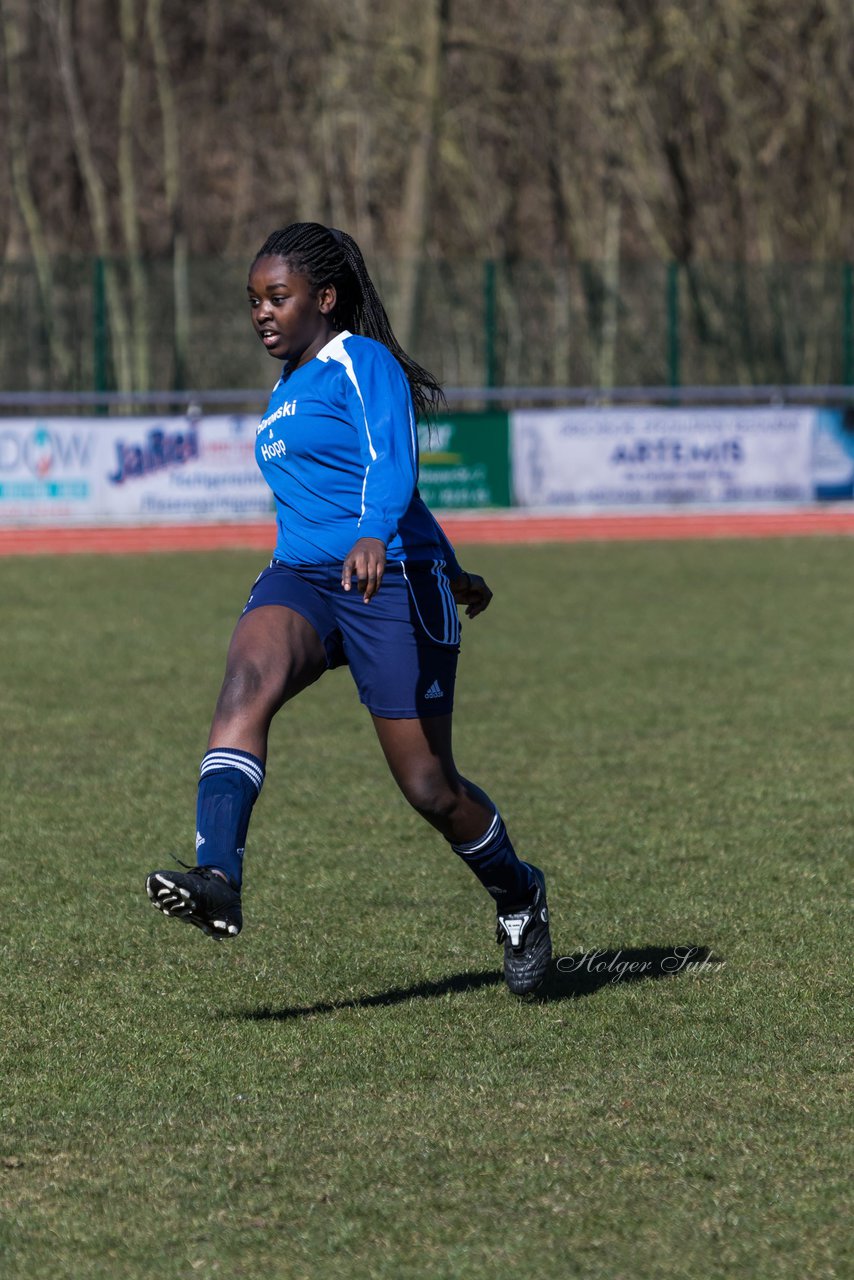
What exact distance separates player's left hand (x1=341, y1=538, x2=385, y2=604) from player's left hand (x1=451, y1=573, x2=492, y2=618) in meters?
0.64

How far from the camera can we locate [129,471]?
21.0 m

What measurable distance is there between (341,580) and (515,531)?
53.1 ft

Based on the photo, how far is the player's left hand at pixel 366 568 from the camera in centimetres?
458

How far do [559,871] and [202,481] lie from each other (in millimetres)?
14926

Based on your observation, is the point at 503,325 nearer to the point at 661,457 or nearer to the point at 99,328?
the point at 661,457

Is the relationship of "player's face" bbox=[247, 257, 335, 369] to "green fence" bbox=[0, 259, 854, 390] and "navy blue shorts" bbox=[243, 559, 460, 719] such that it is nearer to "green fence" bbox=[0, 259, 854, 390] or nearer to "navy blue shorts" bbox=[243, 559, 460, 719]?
"navy blue shorts" bbox=[243, 559, 460, 719]

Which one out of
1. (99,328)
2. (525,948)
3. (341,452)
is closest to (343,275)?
(341,452)

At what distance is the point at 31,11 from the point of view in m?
36.2

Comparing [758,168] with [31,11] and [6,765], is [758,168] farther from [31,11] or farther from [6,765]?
[6,765]

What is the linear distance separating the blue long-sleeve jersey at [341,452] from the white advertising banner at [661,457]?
16883 mm

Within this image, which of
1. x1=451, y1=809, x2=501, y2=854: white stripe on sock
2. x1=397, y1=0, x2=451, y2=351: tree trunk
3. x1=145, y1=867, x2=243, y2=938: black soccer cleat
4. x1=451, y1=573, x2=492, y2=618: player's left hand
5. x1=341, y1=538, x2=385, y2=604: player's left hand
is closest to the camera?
x1=145, y1=867, x2=243, y2=938: black soccer cleat

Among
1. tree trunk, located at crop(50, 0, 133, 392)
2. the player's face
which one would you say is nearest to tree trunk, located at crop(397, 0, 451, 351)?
tree trunk, located at crop(50, 0, 133, 392)

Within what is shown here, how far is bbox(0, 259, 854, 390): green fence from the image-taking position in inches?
1000

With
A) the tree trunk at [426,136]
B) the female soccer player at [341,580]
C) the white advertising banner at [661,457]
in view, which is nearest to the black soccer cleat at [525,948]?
the female soccer player at [341,580]
